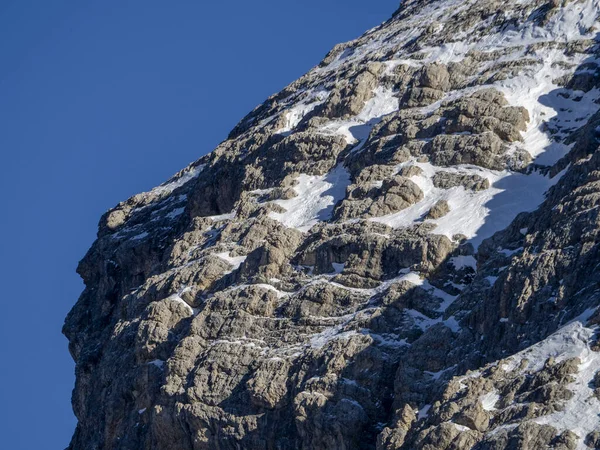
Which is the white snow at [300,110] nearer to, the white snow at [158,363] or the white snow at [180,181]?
the white snow at [180,181]

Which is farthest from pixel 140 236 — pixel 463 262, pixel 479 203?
pixel 463 262

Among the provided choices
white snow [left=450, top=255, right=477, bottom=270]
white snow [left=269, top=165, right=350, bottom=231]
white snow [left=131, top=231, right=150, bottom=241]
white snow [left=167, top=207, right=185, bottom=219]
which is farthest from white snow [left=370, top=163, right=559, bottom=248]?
white snow [left=131, top=231, right=150, bottom=241]

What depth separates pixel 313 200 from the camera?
123m

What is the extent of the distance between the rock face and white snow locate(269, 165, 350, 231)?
10.0 inches

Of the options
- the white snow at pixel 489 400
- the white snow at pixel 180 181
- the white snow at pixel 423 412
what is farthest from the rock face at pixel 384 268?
the white snow at pixel 180 181

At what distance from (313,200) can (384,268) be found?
17.6 meters

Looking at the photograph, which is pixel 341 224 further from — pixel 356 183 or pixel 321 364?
pixel 321 364

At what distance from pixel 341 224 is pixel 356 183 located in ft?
21.9

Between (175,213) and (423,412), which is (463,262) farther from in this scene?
(175,213)

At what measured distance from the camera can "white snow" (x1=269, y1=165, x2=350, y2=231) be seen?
119 metres

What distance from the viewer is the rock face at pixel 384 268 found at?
287ft

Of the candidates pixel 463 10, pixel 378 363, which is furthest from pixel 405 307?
pixel 463 10

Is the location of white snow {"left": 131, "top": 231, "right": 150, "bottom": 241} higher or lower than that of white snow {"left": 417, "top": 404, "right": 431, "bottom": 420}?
higher

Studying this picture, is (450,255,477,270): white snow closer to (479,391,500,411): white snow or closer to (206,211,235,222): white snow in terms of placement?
(479,391,500,411): white snow
